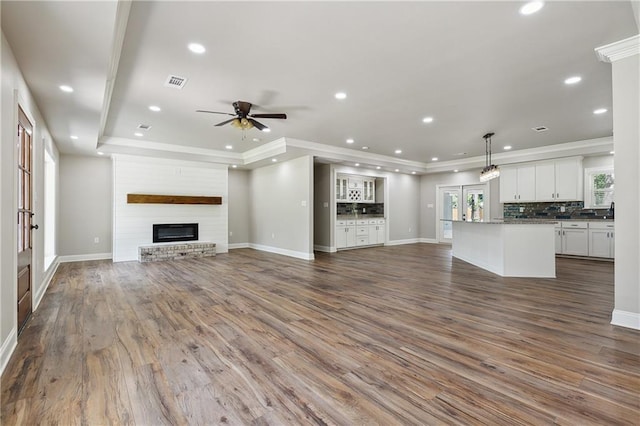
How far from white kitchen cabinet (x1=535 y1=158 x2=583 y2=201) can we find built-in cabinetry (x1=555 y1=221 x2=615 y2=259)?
28.3 inches

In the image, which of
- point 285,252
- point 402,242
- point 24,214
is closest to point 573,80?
point 285,252

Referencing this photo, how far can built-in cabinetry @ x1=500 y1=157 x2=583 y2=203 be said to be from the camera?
23.6 feet

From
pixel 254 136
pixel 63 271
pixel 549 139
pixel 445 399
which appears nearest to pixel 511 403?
pixel 445 399

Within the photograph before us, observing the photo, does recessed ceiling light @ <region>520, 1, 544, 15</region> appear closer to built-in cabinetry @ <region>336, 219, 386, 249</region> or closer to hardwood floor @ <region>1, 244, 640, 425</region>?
hardwood floor @ <region>1, 244, 640, 425</region>

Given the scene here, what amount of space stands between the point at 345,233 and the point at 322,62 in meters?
5.95

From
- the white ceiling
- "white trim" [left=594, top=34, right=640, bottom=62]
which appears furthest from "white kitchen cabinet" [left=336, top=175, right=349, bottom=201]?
"white trim" [left=594, top=34, right=640, bottom=62]

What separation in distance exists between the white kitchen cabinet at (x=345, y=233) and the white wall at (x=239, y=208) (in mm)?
2940

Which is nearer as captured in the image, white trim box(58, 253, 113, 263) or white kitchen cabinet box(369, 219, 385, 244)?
white trim box(58, 253, 113, 263)

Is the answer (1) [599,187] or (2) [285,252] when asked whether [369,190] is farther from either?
(1) [599,187]

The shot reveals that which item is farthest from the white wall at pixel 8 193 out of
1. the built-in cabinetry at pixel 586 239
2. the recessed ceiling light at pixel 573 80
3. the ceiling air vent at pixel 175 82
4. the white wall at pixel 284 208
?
the built-in cabinetry at pixel 586 239

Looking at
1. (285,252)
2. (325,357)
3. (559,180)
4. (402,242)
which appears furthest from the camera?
(402,242)

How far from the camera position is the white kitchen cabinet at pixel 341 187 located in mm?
8867

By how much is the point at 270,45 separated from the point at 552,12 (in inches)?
94.4

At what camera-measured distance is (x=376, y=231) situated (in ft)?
31.2
